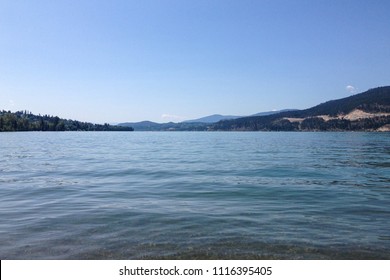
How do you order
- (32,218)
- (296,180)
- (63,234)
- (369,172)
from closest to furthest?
(63,234), (32,218), (296,180), (369,172)

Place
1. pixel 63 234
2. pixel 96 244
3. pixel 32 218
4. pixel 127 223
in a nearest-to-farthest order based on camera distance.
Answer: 1. pixel 96 244
2. pixel 63 234
3. pixel 127 223
4. pixel 32 218

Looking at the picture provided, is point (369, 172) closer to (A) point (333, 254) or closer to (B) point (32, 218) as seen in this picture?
(A) point (333, 254)

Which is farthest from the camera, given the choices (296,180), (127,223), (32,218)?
(296,180)

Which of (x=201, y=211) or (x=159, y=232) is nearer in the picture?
(x=159, y=232)

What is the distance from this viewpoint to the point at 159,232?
13047 millimetres

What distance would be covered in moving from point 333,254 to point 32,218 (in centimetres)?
1326

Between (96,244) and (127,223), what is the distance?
9.29 feet

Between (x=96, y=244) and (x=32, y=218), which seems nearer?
(x=96, y=244)

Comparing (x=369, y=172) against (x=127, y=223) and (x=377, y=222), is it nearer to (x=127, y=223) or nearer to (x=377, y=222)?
(x=377, y=222)
